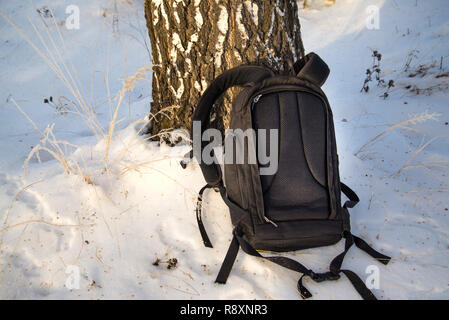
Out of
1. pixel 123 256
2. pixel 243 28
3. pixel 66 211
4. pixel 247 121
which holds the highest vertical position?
pixel 243 28

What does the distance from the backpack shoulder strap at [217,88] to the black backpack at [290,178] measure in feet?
0.04

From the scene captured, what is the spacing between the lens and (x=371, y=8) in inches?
185

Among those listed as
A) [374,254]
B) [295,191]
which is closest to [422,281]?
[374,254]

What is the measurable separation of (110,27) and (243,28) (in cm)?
378

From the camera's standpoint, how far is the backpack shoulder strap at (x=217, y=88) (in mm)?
1306

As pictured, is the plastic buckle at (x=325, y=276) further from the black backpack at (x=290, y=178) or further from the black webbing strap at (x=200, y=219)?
the black webbing strap at (x=200, y=219)

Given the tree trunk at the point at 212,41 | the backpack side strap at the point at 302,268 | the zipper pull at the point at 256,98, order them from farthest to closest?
the tree trunk at the point at 212,41 → the zipper pull at the point at 256,98 → the backpack side strap at the point at 302,268

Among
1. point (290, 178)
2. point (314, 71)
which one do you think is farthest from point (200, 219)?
point (314, 71)

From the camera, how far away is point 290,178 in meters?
1.23

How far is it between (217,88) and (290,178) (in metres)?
0.59

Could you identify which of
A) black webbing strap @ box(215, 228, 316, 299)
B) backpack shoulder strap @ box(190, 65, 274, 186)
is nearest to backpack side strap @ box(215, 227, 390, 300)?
black webbing strap @ box(215, 228, 316, 299)

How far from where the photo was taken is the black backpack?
1191mm

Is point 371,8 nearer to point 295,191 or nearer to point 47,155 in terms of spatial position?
point 295,191

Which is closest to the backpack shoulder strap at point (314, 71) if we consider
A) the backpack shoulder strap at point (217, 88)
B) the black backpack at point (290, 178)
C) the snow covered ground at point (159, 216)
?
the black backpack at point (290, 178)
